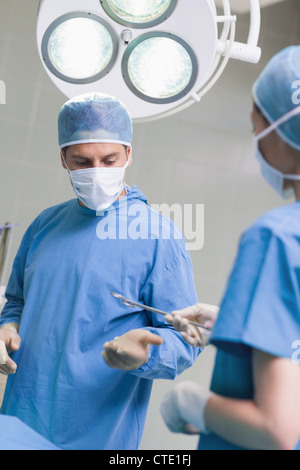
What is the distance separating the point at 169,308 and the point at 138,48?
2.27 feet

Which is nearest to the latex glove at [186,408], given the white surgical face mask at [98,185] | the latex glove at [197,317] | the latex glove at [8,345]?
the latex glove at [197,317]

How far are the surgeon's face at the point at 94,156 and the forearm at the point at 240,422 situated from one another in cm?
95

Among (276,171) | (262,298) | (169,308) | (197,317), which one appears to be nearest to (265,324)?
(262,298)

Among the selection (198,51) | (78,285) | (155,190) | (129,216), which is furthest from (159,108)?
(155,190)

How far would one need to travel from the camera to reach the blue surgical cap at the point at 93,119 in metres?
1.69

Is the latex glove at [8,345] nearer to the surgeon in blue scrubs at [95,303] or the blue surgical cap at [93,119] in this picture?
the surgeon in blue scrubs at [95,303]

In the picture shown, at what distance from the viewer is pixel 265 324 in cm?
86

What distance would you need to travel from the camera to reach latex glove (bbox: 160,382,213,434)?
2.98 feet

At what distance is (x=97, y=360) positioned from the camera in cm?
159

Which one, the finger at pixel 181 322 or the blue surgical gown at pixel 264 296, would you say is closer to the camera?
the blue surgical gown at pixel 264 296

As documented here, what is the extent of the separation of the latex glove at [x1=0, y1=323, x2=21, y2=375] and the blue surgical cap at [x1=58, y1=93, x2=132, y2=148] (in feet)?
1.88

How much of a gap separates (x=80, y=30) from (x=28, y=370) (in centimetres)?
94
